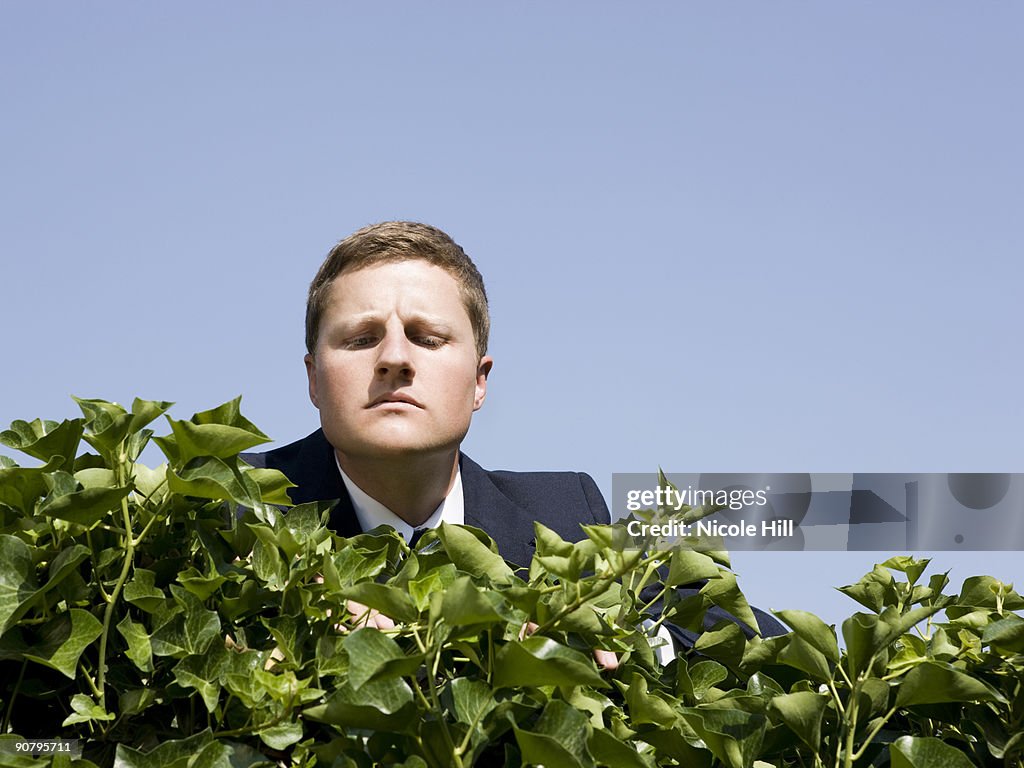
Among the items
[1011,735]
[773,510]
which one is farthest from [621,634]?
[773,510]

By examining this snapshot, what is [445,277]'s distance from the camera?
244 cm

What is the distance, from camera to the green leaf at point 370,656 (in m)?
0.69

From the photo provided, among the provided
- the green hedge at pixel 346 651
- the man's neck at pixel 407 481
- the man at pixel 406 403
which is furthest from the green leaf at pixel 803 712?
the man's neck at pixel 407 481

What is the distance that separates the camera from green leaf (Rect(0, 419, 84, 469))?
2.76 ft

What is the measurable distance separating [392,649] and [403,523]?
6.09 ft

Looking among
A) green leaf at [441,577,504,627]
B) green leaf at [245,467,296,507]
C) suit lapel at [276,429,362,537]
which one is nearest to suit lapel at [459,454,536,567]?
suit lapel at [276,429,362,537]

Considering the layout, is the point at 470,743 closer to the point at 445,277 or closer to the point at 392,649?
the point at 392,649

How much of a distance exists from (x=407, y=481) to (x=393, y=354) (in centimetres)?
50

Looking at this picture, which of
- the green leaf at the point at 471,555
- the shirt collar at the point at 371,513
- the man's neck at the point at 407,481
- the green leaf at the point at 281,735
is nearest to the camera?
the green leaf at the point at 281,735


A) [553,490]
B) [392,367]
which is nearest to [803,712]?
[392,367]

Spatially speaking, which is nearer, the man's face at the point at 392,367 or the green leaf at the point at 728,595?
the green leaf at the point at 728,595

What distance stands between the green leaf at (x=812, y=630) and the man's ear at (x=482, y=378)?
1.97 m

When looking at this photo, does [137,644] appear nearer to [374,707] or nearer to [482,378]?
[374,707]

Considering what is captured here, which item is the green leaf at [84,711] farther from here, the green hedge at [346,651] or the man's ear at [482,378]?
the man's ear at [482,378]
